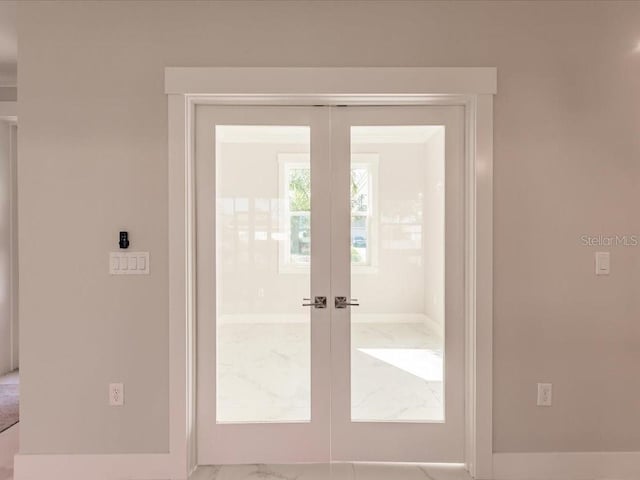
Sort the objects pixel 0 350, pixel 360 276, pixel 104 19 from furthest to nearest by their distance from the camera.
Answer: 1. pixel 0 350
2. pixel 360 276
3. pixel 104 19

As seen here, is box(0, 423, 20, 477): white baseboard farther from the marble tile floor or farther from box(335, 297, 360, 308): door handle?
box(335, 297, 360, 308): door handle

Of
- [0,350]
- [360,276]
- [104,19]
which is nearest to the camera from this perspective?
[104,19]

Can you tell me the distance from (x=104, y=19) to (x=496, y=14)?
2062 millimetres

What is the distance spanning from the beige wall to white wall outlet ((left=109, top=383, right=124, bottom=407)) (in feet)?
0.13

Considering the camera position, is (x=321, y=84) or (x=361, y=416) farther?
(x=361, y=416)

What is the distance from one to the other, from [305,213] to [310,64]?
2.61ft

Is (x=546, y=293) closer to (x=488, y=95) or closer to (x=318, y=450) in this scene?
(x=488, y=95)

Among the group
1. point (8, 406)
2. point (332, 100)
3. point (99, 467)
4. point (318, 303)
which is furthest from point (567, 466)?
point (8, 406)

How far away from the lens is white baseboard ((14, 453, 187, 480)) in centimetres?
244

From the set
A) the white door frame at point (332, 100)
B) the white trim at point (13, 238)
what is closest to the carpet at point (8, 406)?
the white trim at point (13, 238)

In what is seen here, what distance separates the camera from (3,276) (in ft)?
14.1

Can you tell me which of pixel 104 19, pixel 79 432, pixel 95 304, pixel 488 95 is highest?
pixel 104 19

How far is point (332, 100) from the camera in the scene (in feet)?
8.30

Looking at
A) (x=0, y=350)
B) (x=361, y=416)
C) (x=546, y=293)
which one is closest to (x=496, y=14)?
(x=546, y=293)
